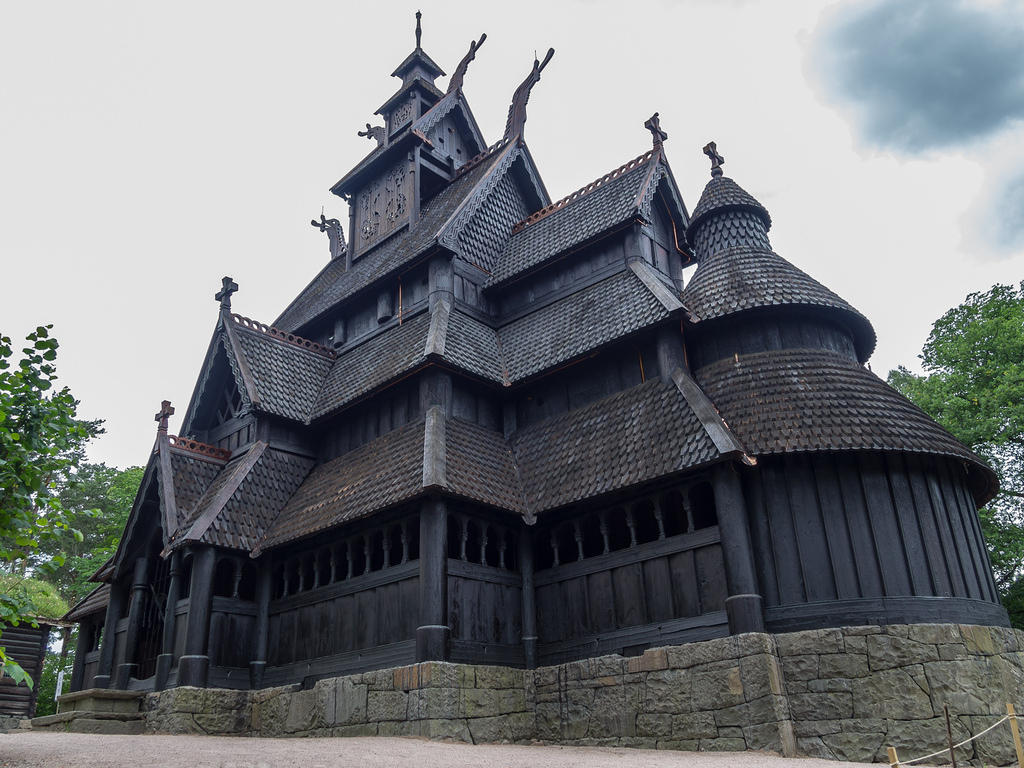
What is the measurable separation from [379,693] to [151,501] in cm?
930

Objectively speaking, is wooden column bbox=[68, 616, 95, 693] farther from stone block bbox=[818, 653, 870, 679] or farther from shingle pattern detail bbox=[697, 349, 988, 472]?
stone block bbox=[818, 653, 870, 679]

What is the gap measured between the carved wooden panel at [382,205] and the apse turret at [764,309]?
1159cm

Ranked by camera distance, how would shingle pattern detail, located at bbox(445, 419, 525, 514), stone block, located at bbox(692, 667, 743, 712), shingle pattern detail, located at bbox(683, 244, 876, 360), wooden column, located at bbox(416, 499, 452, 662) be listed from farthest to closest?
shingle pattern detail, located at bbox(683, 244, 876, 360), shingle pattern detail, located at bbox(445, 419, 525, 514), wooden column, located at bbox(416, 499, 452, 662), stone block, located at bbox(692, 667, 743, 712)

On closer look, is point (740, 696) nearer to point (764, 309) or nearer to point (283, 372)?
point (764, 309)

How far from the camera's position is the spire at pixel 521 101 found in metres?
24.1

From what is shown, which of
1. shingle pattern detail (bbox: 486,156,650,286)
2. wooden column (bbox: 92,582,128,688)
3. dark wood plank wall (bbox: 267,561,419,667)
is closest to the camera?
dark wood plank wall (bbox: 267,561,419,667)

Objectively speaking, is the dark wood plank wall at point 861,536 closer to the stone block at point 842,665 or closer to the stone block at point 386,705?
the stone block at point 842,665

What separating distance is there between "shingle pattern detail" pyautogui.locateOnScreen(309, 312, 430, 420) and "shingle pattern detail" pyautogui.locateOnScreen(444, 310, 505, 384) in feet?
2.24

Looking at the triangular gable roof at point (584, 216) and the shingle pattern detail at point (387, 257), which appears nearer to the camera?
the triangular gable roof at point (584, 216)

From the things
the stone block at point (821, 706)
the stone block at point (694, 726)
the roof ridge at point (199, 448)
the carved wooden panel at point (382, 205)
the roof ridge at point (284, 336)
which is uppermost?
the carved wooden panel at point (382, 205)

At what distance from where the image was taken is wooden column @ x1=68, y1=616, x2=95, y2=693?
75.7ft

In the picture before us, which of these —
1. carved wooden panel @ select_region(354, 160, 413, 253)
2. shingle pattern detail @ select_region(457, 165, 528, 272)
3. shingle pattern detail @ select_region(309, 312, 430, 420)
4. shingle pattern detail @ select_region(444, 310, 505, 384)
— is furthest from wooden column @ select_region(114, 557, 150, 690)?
carved wooden panel @ select_region(354, 160, 413, 253)

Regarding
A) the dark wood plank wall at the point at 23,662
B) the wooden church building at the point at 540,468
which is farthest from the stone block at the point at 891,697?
the dark wood plank wall at the point at 23,662

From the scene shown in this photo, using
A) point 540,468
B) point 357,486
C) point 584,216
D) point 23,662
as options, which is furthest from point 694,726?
point 23,662
